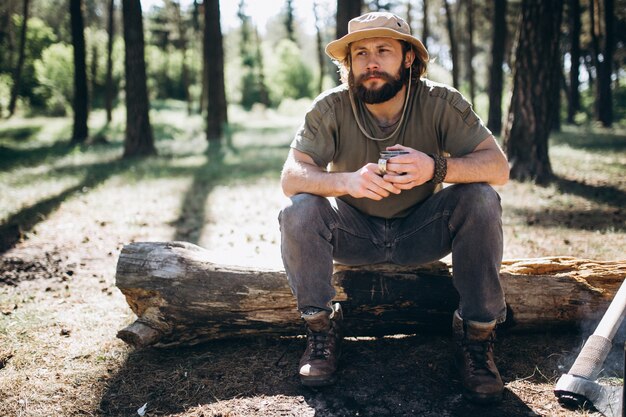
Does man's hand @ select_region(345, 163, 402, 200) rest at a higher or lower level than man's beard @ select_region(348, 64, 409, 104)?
lower

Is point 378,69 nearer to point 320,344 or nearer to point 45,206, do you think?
point 320,344

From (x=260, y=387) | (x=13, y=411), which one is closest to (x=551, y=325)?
(x=260, y=387)

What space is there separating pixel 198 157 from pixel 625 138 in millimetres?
12243

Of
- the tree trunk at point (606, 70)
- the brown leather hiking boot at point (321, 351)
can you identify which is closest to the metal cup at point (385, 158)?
the brown leather hiking boot at point (321, 351)

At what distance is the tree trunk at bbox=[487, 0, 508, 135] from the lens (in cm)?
1511

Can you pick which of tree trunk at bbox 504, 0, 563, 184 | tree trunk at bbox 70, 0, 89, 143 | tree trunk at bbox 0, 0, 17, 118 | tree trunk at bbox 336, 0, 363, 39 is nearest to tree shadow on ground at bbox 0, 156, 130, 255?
tree trunk at bbox 70, 0, 89, 143

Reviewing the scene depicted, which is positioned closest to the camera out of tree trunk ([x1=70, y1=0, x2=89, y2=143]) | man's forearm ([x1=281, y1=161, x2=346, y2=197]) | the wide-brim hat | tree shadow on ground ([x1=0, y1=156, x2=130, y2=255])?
man's forearm ([x1=281, y1=161, x2=346, y2=197])

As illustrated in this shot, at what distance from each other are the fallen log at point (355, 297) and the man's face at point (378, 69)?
111 centimetres

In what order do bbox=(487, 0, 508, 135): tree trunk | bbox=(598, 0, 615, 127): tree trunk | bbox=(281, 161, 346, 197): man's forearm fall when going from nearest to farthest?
bbox=(281, 161, 346, 197): man's forearm < bbox=(487, 0, 508, 135): tree trunk < bbox=(598, 0, 615, 127): tree trunk

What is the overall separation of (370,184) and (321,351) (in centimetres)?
103

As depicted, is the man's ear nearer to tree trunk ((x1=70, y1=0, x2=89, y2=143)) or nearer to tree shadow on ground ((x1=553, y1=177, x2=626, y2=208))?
tree shadow on ground ((x1=553, y1=177, x2=626, y2=208))

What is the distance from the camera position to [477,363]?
9.03 ft

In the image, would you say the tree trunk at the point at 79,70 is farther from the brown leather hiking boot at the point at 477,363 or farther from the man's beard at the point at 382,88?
the brown leather hiking boot at the point at 477,363

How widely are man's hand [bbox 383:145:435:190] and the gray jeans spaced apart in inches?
9.7
